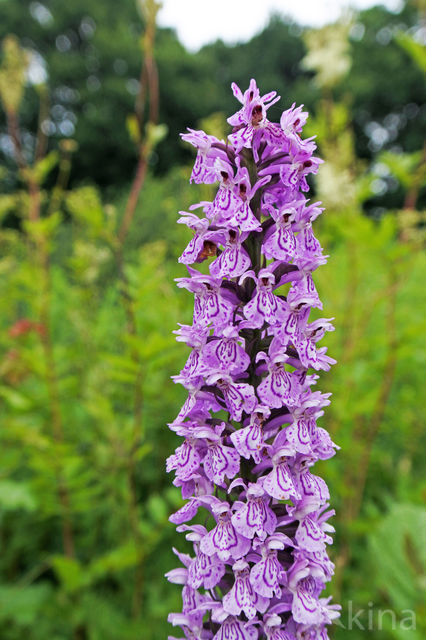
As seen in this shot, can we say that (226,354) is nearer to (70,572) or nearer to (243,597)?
(243,597)

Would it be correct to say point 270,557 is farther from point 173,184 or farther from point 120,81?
point 120,81

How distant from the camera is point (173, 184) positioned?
960 centimetres

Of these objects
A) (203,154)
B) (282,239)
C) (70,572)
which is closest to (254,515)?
(282,239)

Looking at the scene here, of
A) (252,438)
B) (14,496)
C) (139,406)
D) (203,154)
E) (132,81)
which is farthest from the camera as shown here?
(132,81)

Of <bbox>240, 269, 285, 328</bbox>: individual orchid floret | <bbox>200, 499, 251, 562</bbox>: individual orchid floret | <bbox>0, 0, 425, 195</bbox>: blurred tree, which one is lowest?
<bbox>200, 499, 251, 562</bbox>: individual orchid floret

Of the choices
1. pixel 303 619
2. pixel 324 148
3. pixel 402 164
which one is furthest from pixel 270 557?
pixel 324 148

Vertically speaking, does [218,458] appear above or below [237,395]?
below

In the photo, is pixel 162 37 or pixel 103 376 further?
pixel 162 37

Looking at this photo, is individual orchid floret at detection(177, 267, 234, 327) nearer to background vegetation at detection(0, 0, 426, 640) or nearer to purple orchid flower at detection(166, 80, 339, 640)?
purple orchid flower at detection(166, 80, 339, 640)

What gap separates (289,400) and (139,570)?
1685 millimetres

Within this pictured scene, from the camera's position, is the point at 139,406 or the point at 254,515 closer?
the point at 254,515

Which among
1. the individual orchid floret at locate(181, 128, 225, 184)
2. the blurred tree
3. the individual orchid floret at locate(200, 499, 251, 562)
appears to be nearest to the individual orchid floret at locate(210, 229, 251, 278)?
the individual orchid floret at locate(181, 128, 225, 184)

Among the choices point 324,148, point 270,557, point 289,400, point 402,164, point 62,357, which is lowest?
point 270,557

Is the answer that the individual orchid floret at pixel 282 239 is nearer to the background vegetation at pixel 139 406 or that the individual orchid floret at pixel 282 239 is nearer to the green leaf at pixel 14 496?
the background vegetation at pixel 139 406
